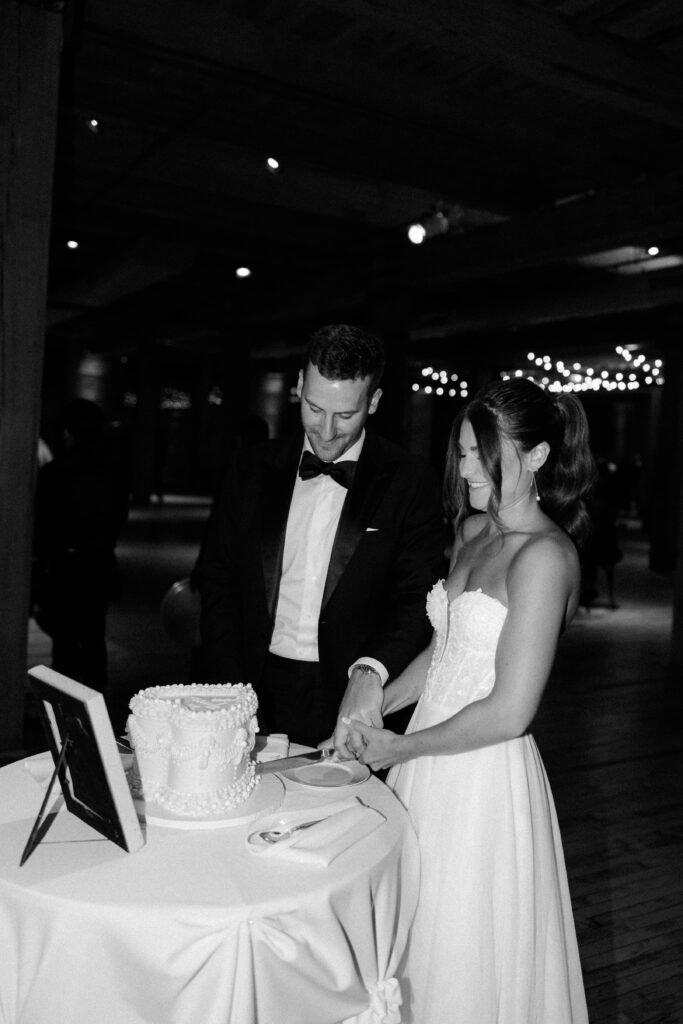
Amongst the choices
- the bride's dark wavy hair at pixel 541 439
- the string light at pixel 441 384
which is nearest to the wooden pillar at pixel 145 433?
the string light at pixel 441 384

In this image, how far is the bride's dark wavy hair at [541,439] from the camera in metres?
1.86

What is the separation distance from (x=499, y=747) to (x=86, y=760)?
0.83 m

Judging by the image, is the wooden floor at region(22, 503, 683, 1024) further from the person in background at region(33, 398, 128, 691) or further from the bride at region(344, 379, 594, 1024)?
the bride at region(344, 379, 594, 1024)

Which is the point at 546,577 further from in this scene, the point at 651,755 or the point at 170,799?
the point at 651,755

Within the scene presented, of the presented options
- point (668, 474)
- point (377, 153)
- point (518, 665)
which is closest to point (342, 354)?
point (518, 665)

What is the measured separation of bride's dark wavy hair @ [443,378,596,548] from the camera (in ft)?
6.10

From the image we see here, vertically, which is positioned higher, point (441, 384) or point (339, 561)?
point (441, 384)

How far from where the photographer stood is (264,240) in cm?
1043

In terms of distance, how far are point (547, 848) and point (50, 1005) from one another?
3.25 ft

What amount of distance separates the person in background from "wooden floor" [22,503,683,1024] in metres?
0.43

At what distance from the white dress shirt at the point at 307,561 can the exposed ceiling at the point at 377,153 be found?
2674 mm

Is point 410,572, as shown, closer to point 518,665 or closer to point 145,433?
point 518,665

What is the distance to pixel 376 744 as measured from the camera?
1.80 meters

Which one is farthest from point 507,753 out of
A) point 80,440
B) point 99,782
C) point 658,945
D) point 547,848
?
point 80,440
